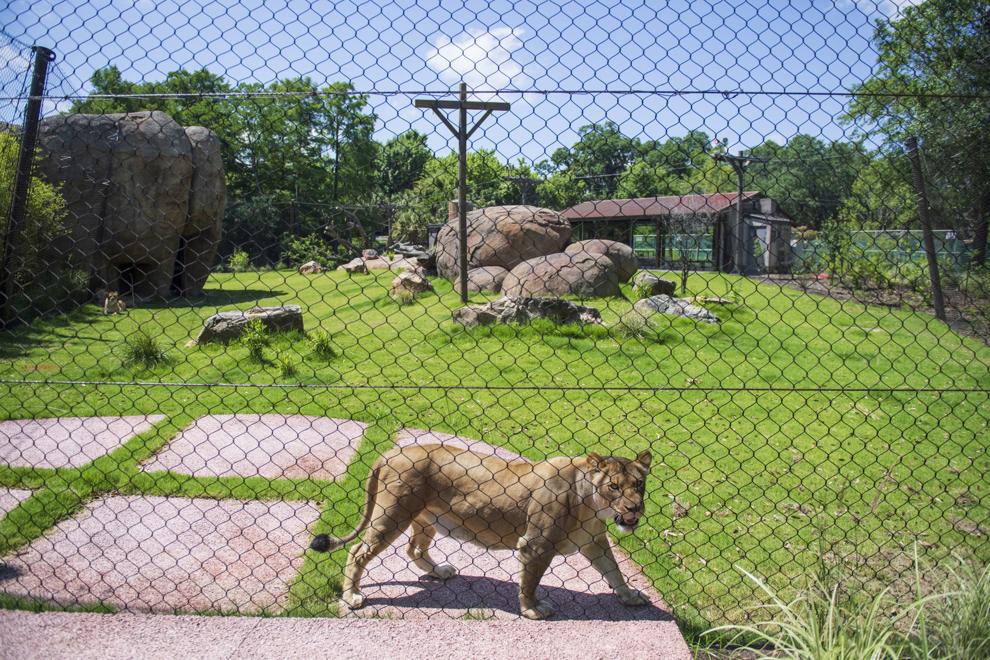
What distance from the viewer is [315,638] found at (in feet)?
9.54

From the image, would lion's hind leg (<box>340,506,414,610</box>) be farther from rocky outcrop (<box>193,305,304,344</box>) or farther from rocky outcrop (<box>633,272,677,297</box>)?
rocky outcrop (<box>633,272,677,297</box>)

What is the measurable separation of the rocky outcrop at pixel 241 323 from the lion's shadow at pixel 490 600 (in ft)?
22.5

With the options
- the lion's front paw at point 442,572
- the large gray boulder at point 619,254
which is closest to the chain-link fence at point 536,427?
the lion's front paw at point 442,572

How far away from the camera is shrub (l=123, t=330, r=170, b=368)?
876 cm

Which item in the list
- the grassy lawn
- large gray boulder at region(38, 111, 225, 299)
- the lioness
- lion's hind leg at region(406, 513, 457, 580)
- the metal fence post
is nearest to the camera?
the lioness

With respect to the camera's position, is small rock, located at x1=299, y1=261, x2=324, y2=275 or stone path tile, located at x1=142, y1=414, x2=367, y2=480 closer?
stone path tile, located at x1=142, y1=414, x2=367, y2=480

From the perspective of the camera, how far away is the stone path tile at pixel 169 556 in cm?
353

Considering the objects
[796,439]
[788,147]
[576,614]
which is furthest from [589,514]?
[796,439]

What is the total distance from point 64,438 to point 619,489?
4702mm

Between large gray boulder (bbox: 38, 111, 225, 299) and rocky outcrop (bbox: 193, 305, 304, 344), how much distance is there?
6.21 ft

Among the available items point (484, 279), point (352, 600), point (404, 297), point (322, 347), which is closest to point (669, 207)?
point (484, 279)

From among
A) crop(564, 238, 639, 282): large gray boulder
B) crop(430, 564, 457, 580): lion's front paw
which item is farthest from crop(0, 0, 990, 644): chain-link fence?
crop(564, 238, 639, 282): large gray boulder

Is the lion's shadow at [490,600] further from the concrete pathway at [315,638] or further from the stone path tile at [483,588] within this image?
the concrete pathway at [315,638]

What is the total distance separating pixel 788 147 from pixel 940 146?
4.17 meters
